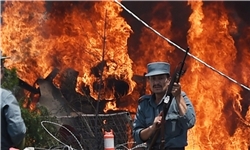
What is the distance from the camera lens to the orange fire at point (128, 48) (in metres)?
9.91

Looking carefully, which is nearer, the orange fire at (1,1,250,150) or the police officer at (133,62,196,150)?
the police officer at (133,62,196,150)

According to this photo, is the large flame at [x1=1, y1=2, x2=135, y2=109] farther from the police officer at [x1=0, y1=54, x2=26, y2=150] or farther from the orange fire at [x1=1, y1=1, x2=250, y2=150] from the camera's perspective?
the police officer at [x1=0, y1=54, x2=26, y2=150]

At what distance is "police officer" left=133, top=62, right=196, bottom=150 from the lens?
4.71 m

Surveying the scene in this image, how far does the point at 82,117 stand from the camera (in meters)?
9.21

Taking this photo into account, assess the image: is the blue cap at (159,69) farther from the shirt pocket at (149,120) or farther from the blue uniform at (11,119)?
the blue uniform at (11,119)

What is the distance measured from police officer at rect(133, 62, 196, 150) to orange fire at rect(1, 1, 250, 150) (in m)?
4.67

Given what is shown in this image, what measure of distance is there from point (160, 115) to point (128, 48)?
5.78m

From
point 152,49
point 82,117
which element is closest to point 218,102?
point 152,49

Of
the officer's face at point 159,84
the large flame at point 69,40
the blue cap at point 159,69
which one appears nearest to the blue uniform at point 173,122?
the officer's face at point 159,84

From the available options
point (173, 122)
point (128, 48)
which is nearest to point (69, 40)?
point (128, 48)

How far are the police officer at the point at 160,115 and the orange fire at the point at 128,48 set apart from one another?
467 cm

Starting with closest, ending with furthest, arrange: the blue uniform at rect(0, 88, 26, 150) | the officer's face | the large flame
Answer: the blue uniform at rect(0, 88, 26, 150) < the officer's face < the large flame

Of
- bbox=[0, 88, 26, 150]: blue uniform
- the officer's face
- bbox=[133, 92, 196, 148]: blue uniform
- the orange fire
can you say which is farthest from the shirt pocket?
the orange fire

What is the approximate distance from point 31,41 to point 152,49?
227 cm
